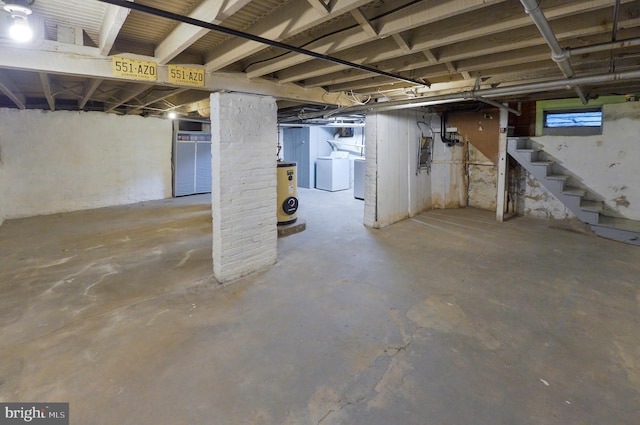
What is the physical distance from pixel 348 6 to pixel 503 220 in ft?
17.1

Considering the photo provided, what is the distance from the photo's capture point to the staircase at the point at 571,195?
14.9 ft

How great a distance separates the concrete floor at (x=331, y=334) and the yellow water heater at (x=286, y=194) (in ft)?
3.00

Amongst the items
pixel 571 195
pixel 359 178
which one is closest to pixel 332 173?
pixel 359 178

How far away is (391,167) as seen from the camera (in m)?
5.45

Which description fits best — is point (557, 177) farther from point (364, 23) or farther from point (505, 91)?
point (364, 23)

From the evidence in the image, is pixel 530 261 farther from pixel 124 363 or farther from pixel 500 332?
pixel 124 363

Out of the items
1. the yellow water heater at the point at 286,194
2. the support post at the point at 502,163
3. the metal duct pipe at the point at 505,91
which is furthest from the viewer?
the support post at the point at 502,163

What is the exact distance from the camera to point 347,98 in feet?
15.4

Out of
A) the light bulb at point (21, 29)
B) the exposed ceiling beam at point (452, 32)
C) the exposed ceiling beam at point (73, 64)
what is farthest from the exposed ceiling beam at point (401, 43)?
the light bulb at point (21, 29)

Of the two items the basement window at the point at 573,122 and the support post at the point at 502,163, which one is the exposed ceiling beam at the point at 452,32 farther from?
the basement window at the point at 573,122

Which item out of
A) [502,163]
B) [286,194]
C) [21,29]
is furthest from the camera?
[502,163]

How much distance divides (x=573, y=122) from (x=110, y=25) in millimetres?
6479

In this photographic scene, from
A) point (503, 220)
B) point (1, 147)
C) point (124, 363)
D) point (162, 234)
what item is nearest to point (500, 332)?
point (124, 363)

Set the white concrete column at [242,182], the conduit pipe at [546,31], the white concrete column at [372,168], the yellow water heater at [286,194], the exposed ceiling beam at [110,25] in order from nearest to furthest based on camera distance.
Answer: the conduit pipe at [546,31], the exposed ceiling beam at [110,25], the white concrete column at [242,182], the yellow water heater at [286,194], the white concrete column at [372,168]
